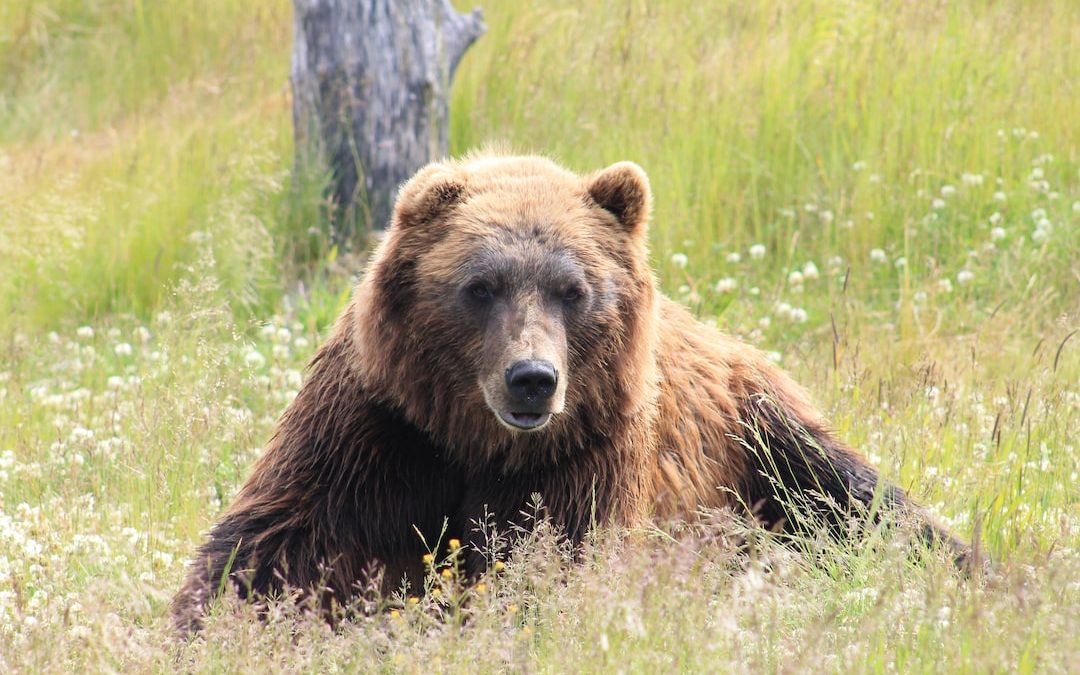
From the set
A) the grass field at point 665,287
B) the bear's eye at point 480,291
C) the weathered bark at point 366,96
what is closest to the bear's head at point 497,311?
the bear's eye at point 480,291

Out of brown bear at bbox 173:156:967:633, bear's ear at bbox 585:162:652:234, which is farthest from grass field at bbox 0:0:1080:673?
bear's ear at bbox 585:162:652:234

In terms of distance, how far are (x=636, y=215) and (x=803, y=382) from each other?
6.97 feet

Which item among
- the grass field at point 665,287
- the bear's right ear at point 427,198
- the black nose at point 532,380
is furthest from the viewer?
the bear's right ear at point 427,198

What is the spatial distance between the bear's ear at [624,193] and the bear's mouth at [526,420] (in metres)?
0.88

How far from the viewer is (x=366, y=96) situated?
8.30 meters

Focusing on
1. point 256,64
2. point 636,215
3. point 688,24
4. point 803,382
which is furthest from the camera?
point 256,64

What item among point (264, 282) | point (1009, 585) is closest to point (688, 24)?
point (264, 282)

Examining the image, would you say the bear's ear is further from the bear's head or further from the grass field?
the grass field

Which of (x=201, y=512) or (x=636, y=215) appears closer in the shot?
(x=636, y=215)

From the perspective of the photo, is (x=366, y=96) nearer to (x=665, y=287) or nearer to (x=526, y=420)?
(x=665, y=287)

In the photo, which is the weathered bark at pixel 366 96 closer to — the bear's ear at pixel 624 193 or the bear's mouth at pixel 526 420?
the bear's ear at pixel 624 193

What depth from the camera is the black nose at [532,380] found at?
4.14m

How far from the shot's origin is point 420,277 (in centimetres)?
453

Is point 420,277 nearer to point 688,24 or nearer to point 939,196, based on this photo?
point 939,196
